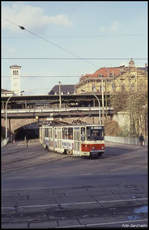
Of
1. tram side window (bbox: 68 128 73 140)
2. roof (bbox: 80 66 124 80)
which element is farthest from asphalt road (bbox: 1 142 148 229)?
tram side window (bbox: 68 128 73 140)

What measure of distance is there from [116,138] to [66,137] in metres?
9.55

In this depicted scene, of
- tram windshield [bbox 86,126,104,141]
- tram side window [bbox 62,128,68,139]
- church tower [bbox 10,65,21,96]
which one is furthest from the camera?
tram side window [bbox 62,128,68,139]

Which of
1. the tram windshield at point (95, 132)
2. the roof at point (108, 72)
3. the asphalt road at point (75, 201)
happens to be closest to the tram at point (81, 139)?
the tram windshield at point (95, 132)

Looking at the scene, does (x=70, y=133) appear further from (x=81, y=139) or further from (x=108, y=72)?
(x=108, y=72)

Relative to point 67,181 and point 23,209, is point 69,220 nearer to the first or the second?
point 23,209

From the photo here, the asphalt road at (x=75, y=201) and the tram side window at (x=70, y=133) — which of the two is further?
the tram side window at (x=70, y=133)

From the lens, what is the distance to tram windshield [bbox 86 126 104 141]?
80.0ft

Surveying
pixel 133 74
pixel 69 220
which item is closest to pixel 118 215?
pixel 69 220

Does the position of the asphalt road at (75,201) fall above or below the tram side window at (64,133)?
below

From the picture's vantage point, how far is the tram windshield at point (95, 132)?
24.4 metres

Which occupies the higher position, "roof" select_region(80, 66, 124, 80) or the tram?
"roof" select_region(80, 66, 124, 80)

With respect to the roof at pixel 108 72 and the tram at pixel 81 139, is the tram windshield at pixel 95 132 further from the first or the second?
the roof at pixel 108 72

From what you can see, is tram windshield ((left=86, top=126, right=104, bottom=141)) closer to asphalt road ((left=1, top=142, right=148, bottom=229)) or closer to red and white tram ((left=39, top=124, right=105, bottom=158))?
red and white tram ((left=39, top=124, right=105, bottom=158))

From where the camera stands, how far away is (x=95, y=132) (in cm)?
2462
